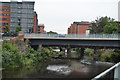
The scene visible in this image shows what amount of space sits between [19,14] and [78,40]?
38.2m

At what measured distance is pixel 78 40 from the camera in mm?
31172

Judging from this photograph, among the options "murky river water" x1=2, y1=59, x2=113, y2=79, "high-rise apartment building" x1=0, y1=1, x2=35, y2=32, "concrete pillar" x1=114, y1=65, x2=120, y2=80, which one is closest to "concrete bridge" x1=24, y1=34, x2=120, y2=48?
"murky river water" x1=2, y1=59, x2=113, y2=79

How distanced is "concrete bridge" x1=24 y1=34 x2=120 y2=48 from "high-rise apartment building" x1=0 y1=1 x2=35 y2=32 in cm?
3045

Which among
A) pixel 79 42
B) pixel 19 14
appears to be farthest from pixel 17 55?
pixel 19 14

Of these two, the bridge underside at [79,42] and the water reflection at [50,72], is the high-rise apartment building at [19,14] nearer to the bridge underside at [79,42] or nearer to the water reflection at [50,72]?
the bridge underside at [79,42]

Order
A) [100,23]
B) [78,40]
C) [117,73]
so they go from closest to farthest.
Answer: [117,73], [78,40], [100,23]

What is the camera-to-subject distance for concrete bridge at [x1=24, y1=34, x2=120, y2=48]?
29.7m

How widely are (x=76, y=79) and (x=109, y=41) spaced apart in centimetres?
1615

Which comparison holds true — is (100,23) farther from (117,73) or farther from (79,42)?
(117,73)

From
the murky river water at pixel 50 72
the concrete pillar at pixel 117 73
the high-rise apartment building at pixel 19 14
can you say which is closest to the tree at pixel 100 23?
the high-rise apartment building at pixel 19 14

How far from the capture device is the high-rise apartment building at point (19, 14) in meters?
61.0

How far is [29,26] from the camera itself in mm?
61531

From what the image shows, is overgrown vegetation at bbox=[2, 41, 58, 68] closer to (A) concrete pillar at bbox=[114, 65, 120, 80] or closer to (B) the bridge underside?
(B) the bridge underside

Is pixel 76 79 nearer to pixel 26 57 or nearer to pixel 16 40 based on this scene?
pixel 26 57
